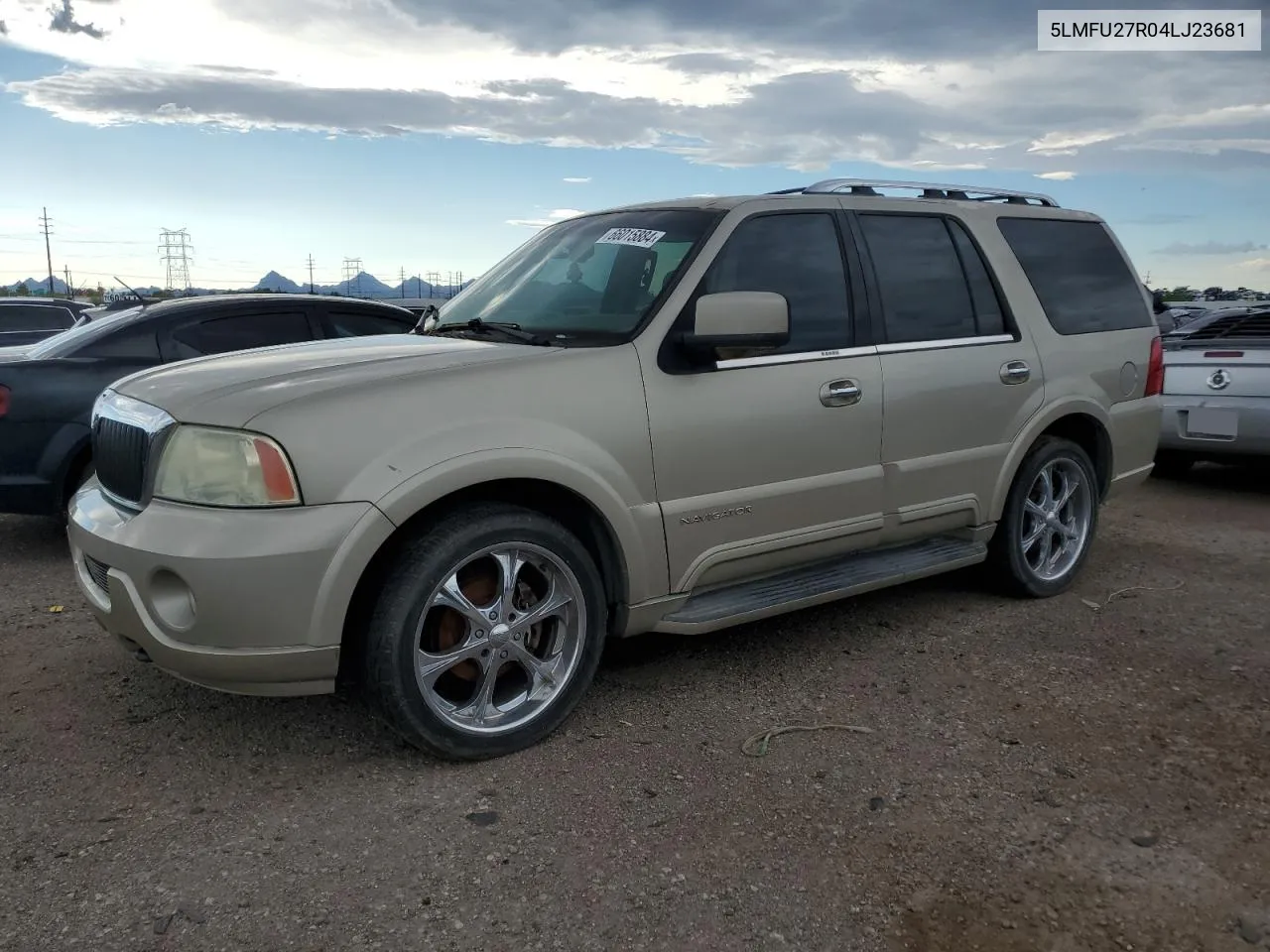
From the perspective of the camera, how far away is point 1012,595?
5.24 meters

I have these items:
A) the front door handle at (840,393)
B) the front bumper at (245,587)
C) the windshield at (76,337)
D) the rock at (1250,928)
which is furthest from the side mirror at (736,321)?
the windshield at (76,337)

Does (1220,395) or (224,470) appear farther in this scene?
(1220,395)

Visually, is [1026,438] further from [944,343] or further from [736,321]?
[736,321]

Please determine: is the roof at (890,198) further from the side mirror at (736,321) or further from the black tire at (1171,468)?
the black tire at (1171,468)

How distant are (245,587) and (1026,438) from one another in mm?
3531

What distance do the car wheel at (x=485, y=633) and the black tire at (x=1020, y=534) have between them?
235cm

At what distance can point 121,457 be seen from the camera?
3.45m

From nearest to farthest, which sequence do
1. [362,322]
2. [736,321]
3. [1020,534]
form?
[736,321] < [1020,534] < [362,322]

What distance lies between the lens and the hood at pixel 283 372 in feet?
10.4

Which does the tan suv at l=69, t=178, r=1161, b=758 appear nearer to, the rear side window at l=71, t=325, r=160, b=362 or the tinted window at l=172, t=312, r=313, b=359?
the tinted window at l=172, t=312, r=313, b=359

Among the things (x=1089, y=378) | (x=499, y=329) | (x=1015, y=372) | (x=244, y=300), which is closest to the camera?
(x=499, y=329)

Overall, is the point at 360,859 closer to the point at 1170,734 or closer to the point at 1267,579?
the point at 1170,734

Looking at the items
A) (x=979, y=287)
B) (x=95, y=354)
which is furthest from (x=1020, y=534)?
(x=95, y=354)

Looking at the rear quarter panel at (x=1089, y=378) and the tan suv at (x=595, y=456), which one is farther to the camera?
the rear quarter panel at (x=1089, y=378)
